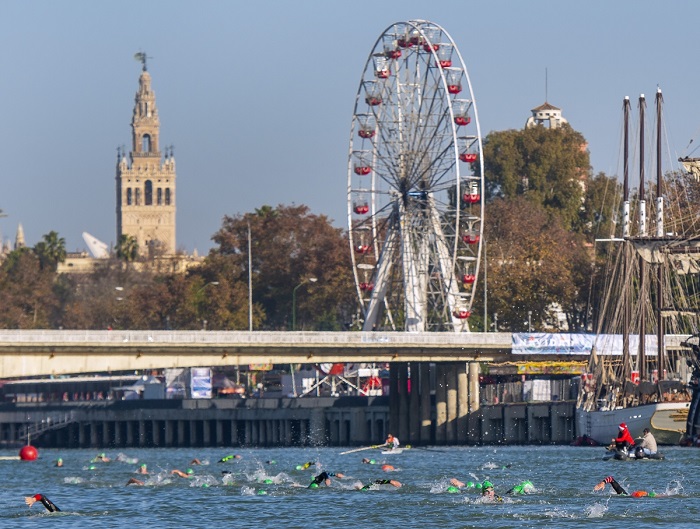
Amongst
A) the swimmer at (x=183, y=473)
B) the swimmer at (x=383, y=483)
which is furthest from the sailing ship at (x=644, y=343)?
the swimmer at (x=383, y=483)

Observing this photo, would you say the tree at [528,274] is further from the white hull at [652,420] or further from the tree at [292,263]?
the white hull at [652,420]

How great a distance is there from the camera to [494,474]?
86812mm

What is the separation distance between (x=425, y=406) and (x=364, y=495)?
52.1 m

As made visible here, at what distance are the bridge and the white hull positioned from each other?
34.5ft

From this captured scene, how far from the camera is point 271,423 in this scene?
135500 mm

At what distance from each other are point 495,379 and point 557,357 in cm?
1197

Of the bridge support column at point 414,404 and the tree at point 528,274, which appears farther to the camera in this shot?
the tree at point 528,274

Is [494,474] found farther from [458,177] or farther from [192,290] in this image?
[192,290]

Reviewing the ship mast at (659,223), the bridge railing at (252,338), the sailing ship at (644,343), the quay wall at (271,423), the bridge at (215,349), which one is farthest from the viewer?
the quay wall at (271,423)

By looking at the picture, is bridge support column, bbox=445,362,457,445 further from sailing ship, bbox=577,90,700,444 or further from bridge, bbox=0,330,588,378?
sailing ship, bbox=577,90,700,444

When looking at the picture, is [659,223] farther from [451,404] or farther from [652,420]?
[652,420]

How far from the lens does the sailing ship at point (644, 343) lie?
11069cm

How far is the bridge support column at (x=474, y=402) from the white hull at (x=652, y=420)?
13170 millimetres

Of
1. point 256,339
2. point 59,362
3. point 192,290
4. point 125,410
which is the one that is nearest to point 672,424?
point 256,339
